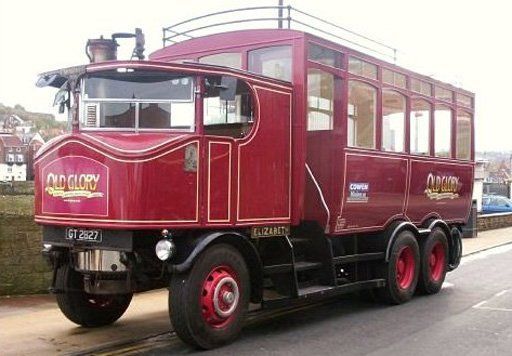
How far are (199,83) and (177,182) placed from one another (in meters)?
1.08

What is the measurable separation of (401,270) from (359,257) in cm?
130

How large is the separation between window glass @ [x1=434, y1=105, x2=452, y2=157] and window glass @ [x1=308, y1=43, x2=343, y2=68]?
10.3ft

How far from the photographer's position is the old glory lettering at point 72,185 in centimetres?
671

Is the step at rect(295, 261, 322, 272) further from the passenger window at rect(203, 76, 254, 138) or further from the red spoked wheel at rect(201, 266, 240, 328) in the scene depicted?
the passenger window at rect(203, 76, 254, 138)

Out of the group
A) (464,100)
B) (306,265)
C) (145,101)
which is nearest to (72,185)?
(145,101)

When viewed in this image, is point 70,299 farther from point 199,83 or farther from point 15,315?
point 199,83

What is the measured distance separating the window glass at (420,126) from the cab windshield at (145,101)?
4.78 metres

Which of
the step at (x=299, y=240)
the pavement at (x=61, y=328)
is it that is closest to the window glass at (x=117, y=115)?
the pavement at (x=61, y=328)

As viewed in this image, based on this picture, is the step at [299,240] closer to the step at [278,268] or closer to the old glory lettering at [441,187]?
the step at [278,268]

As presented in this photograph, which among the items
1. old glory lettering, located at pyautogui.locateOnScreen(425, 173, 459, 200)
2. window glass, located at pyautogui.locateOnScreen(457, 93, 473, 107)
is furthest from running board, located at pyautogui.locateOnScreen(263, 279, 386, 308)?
window glass, located at pyautogui.locateOnScreen(457, 93, 473, 107)

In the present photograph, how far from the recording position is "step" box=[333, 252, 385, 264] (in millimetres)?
8982

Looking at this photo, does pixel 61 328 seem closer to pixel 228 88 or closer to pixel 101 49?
pixel 101 49

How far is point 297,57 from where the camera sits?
325 inches

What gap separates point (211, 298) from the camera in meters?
6.99
